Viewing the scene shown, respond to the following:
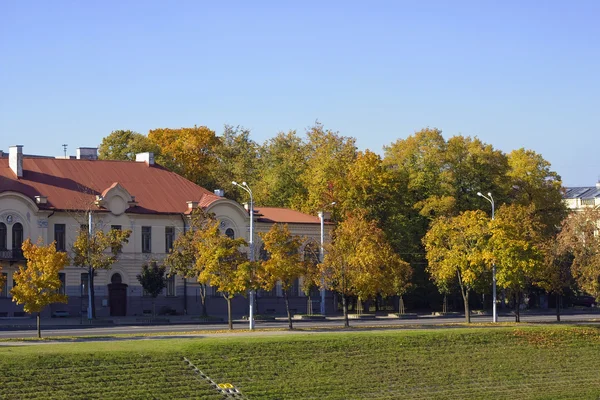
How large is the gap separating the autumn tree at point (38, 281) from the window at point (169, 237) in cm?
2727

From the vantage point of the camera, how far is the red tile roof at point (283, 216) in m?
84.0

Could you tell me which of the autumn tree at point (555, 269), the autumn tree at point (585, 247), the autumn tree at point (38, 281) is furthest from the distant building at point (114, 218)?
the autumn tree at point (38, 281)

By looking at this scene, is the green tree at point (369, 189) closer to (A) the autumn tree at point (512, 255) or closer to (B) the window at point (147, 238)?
(B) the window at point (147, 238)

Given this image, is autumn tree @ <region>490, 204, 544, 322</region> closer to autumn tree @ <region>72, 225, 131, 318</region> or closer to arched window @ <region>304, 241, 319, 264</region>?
arched window @ <region>304, 241, 319, 264</region>

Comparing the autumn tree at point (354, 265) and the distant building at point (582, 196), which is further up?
the distant building at point (582, 196)

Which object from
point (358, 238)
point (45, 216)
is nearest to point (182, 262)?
A: point (45, 216)

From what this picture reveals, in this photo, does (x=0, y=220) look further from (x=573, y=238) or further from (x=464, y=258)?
(x=573, y=238)

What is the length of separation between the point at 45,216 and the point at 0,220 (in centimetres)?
313

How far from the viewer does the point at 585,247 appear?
214 feet

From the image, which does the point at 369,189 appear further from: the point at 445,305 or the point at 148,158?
the point at 148,158

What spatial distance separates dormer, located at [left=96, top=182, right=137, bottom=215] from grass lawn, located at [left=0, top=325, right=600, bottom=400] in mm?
31580

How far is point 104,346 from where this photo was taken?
43.4 metres

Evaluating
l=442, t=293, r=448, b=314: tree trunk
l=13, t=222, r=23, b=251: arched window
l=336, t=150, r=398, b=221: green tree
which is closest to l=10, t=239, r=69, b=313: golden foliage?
l=13, t=222, r=23, b=251: arched window

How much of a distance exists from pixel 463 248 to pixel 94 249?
23.9 metres
